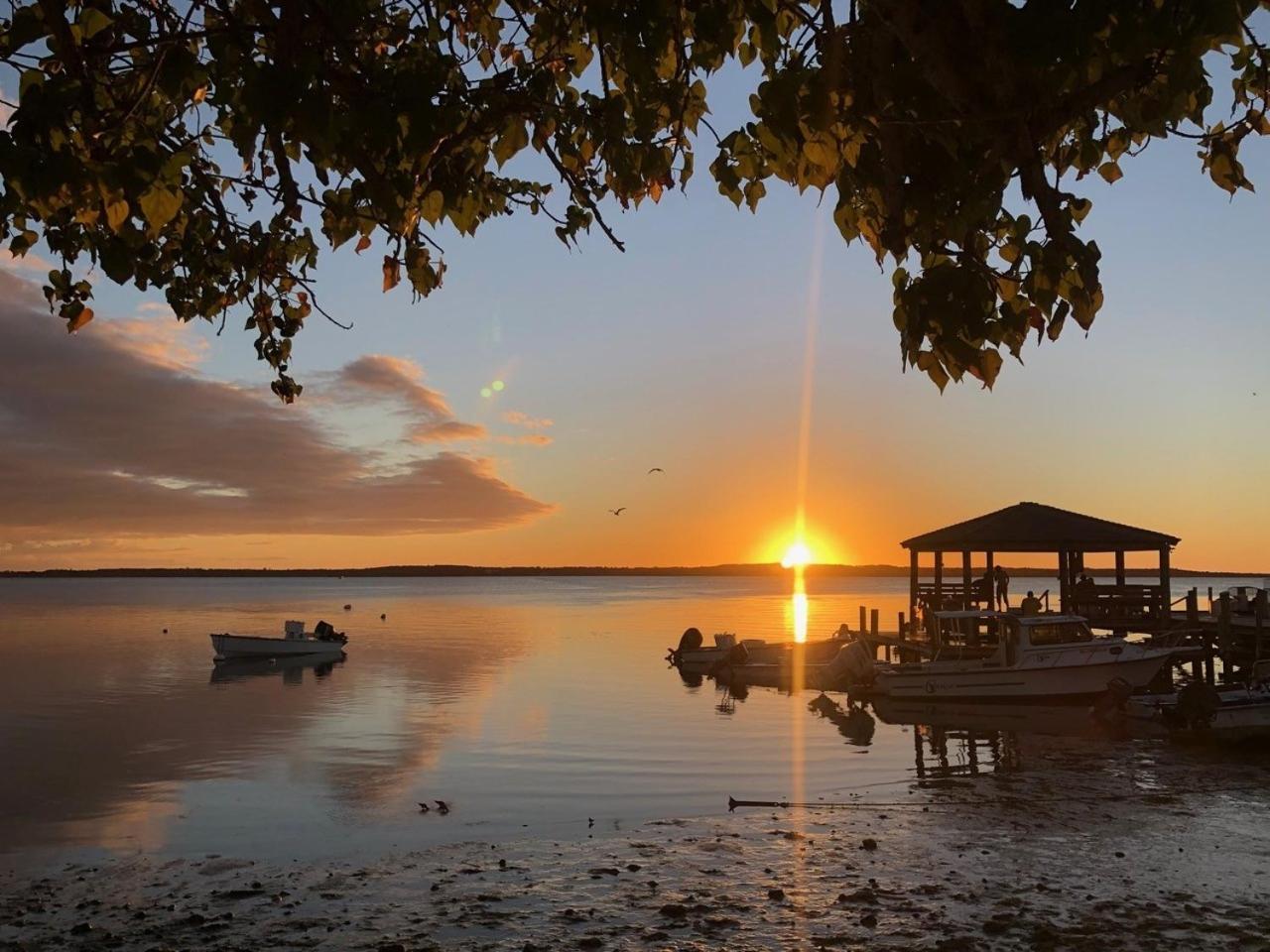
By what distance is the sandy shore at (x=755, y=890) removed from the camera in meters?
10.6

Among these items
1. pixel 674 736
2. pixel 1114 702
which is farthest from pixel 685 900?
pixel 1114 702

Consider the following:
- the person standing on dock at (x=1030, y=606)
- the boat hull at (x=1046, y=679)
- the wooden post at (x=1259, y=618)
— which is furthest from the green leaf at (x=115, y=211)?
the wooden post at (x=1259, y=618)

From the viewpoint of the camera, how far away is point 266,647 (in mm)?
55688

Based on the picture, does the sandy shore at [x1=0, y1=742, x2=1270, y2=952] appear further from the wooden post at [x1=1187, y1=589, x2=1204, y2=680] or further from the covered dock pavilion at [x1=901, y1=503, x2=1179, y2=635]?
the wooden post at [x1=1187, y1=589, x2=1204, y2=680]

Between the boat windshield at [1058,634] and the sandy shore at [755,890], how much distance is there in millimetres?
13646

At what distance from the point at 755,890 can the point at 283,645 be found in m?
48.9

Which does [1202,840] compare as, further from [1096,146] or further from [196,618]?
[196,618]

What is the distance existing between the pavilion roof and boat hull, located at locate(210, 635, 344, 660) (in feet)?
117

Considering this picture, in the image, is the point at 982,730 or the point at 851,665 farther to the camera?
the point at 851,665

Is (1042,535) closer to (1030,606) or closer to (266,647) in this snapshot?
(1030,606)

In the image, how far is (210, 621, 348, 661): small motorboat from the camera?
55.1 meters

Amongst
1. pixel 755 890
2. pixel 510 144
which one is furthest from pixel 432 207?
pixel 755 890

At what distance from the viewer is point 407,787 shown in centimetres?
2239

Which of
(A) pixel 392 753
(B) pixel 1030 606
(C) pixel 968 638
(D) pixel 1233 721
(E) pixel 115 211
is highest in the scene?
(E) pixel 115 211
